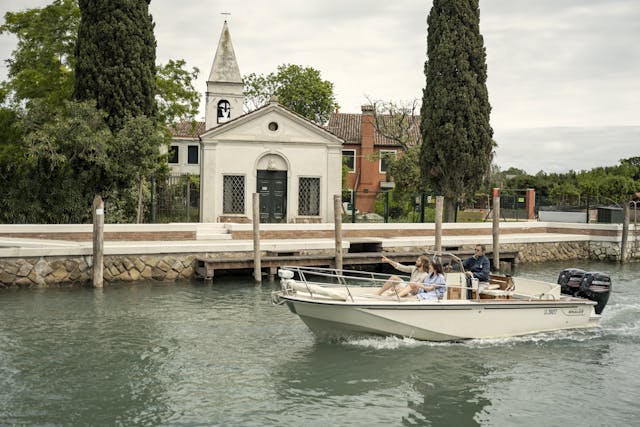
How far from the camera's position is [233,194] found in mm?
28953

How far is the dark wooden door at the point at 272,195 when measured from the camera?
2922cm

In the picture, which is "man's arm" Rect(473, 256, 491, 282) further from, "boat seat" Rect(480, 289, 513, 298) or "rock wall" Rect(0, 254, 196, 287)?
"rock wall" Rect(0, 254, 196, 287)

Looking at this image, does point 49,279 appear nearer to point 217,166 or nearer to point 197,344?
point 197,344

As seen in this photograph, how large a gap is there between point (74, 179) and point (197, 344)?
39.4 feet

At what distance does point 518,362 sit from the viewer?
41.6ft

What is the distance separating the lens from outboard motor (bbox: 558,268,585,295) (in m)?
15.0

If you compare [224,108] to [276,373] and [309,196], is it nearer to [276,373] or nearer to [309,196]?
[309,196]

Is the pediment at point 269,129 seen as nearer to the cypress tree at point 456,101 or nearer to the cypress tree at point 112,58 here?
the cypress tree at point 456,101

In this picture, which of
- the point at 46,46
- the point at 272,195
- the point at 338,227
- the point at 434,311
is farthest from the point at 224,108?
the point at 434,311

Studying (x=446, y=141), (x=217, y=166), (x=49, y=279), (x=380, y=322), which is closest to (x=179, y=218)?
(x=217, y=166)

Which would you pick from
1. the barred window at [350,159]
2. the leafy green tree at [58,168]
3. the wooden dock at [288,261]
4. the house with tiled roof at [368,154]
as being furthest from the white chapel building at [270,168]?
the barred window at [350,159]

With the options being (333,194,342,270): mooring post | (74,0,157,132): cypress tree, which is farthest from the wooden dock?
(74,0,157,132): cypress tree

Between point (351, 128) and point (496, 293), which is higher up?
point (351, 128)

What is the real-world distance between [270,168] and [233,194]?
1.85 m
